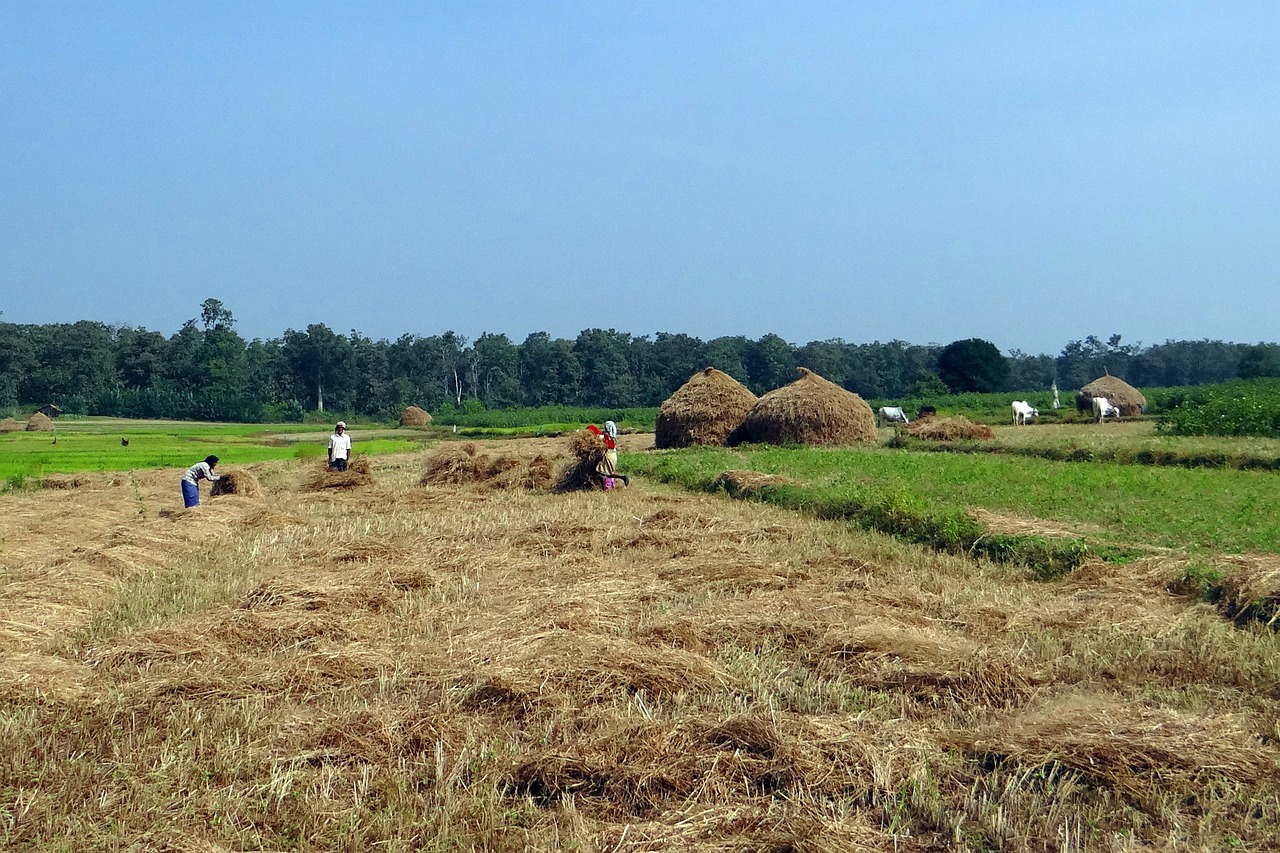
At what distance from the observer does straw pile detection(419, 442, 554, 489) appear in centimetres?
1706

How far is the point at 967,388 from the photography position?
67625 millimetres

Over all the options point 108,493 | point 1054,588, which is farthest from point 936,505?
point 108,493

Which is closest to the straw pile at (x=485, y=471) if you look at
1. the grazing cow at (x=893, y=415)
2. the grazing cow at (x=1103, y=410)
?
the grazing cow at (x=893, y=415)

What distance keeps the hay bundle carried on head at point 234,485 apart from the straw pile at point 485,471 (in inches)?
130

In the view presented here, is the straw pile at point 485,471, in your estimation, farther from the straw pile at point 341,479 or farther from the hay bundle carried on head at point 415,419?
the hay bundle carried on head at point 415,419

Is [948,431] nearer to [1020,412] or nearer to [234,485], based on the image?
[1020,412]

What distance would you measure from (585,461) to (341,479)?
14.5 ft

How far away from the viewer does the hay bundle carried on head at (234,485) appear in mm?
14932

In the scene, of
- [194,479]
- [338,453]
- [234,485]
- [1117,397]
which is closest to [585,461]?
[338,453]

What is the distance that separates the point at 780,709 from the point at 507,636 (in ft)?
6.75

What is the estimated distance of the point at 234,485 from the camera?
49.2 feet

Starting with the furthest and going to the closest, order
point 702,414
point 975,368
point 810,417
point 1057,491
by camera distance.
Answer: point 975,368, point 702,414, point 810,417, point 1057,491

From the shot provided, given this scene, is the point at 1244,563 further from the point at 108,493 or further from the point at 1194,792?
the point at 108,493

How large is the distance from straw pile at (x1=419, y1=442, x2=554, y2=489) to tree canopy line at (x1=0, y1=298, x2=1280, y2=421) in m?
42.5
